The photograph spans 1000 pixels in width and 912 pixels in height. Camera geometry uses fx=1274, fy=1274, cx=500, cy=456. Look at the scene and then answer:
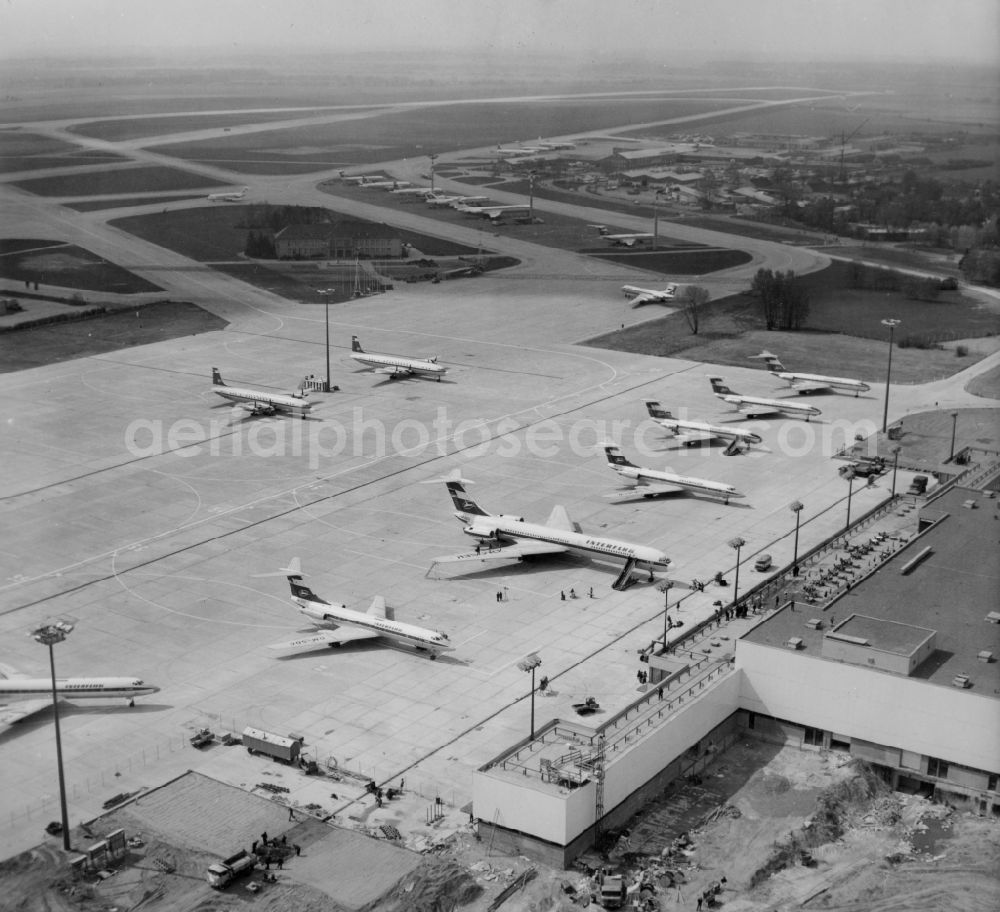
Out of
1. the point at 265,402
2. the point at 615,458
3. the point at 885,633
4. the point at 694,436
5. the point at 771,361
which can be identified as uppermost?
the point at 885,633

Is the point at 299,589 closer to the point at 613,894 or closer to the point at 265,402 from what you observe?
the point at 613,894

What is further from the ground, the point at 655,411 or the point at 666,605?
the point at 655,411

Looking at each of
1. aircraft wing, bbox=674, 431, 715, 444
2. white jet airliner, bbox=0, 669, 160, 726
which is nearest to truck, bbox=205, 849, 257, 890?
white jet airliner, bbox=0, 669, 160, 726

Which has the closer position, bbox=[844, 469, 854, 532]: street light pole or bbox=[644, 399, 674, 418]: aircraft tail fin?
bbox=[844, 469, 854, 532]: street light pole

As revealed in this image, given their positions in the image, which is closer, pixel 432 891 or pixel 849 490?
pixel 432 891

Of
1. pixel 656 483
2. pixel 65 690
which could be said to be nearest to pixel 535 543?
pixel 656 483

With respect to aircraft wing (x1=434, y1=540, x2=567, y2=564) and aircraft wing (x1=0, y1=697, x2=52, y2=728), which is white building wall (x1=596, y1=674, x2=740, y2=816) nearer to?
aircraft wing (x1=434, y1=540, x2=567, y2=564)
